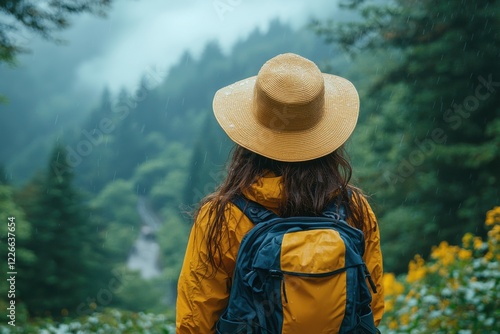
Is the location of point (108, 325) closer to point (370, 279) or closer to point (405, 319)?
point (405, 319)

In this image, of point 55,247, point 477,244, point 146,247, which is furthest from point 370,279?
point 146,247

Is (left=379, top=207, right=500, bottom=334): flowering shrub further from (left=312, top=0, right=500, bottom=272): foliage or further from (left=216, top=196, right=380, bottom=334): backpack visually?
(left=312, top=0, right=500, bottom=272): foliage

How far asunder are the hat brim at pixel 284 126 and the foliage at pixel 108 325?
3.40 meters

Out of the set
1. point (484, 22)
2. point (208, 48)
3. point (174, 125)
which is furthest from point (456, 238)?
point (208, 48)

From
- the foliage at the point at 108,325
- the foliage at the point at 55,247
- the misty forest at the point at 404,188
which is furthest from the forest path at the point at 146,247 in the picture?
the foliage at the point at 108,325

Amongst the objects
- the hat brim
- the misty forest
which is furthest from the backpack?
the misty forest

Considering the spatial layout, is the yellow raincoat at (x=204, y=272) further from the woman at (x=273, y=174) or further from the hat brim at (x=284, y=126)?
the hat brim at (x=284, y=126)

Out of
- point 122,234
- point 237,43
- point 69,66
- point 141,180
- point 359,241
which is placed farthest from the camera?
point 69,66

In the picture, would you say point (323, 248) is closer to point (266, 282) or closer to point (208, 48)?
point (266, 282)

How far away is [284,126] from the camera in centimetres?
195

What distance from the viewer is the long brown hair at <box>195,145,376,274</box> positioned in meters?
1.79

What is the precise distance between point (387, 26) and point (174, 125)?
3748 inches

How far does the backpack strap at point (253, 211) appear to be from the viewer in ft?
5.91

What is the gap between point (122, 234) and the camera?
6600cm
